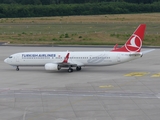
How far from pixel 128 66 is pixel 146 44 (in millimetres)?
30003

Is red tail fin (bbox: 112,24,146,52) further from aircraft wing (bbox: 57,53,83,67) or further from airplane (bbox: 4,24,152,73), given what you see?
aircraft wing (bbox: 57,53,83,67)

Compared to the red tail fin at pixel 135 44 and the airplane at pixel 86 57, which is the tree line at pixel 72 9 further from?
the red tail fin at pixel 135 44

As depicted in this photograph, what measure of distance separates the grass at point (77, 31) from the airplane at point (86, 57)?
3442 cm

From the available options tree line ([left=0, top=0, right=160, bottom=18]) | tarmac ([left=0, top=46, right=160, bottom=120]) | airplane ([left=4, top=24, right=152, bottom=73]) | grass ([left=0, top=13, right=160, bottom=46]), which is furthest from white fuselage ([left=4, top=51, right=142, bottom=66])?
tree line ([left=0, top=0, right=160, bottom=18])

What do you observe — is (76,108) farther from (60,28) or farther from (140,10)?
(140,10)

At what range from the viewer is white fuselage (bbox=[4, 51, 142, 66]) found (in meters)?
55.4

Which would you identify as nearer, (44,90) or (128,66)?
(44,90)

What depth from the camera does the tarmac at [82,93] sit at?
114ft

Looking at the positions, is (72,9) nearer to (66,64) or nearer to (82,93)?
(66,64)

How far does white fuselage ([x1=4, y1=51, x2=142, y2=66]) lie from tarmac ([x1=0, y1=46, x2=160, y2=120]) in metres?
1.26

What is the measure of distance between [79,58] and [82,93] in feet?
47.6

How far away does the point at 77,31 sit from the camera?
114 m

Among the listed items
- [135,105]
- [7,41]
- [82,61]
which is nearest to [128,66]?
[82,61]

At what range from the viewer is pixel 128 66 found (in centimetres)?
6253
